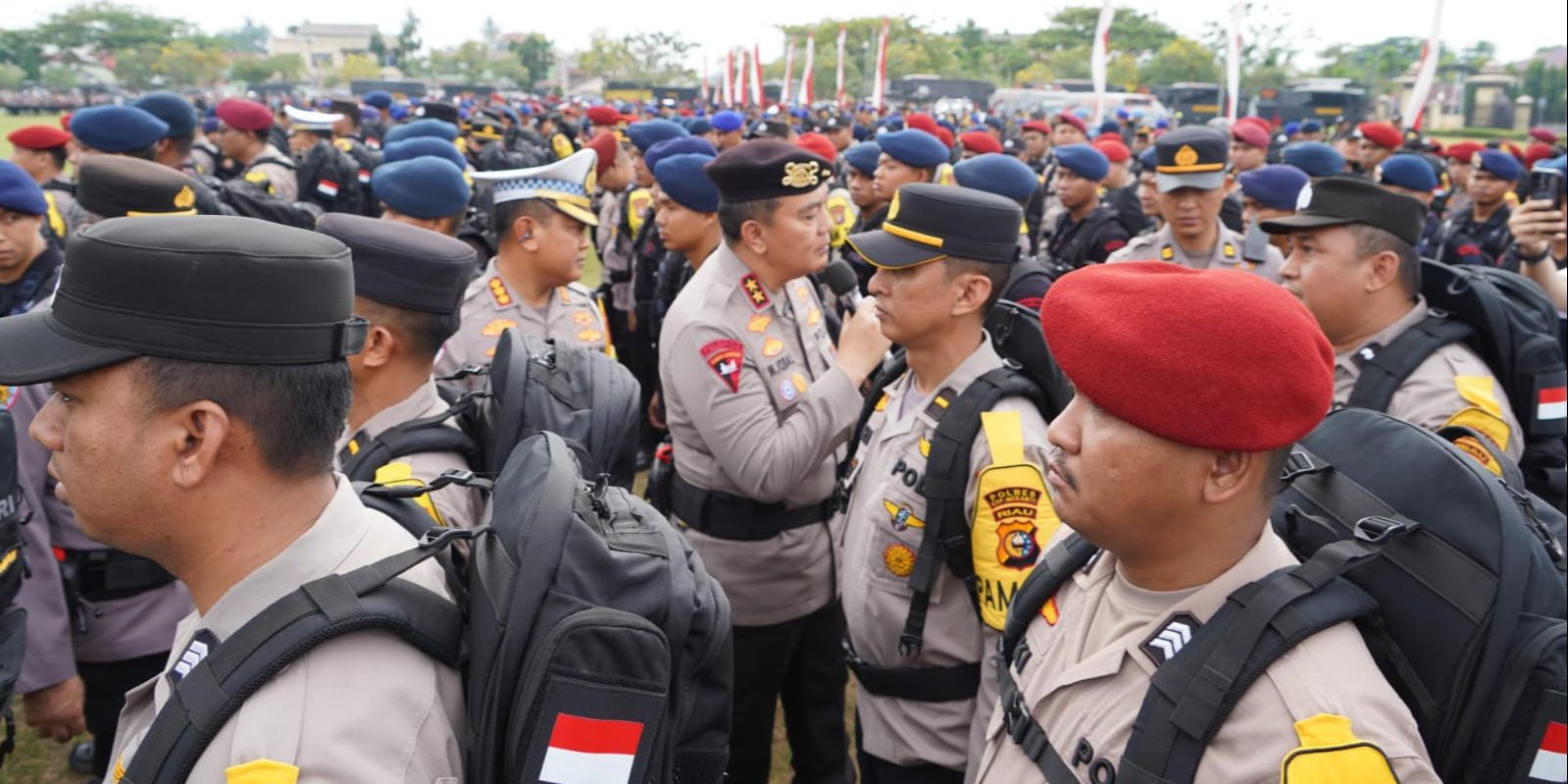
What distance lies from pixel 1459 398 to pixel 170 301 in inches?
134

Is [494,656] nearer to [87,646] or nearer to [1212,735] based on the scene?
[1212,735]

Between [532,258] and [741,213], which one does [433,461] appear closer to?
[741,213]

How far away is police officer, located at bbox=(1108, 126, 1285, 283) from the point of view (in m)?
5.88

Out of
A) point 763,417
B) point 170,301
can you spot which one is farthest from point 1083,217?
point 170,301

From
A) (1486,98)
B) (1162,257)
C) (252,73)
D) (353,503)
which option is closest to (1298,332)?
(353,503)

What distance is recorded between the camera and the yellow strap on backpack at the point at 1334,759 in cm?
136

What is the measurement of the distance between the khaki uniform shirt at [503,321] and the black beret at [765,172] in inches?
34.1

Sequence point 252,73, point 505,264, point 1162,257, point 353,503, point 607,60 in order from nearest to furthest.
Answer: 1. point 353,503
2. point 505,264
3. point 1162,257
4. point 252,73
5. point 607,60

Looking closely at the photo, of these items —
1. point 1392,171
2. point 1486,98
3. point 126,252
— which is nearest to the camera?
point 126,252

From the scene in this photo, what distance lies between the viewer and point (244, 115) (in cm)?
899

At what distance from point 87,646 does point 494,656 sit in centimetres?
269

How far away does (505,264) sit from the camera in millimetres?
4324

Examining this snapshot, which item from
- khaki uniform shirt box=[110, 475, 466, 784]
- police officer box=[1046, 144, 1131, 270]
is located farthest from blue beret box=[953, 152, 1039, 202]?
khaki uniform shirt box=[110, 475, 466, 784]

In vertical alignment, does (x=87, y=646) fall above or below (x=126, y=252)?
below
